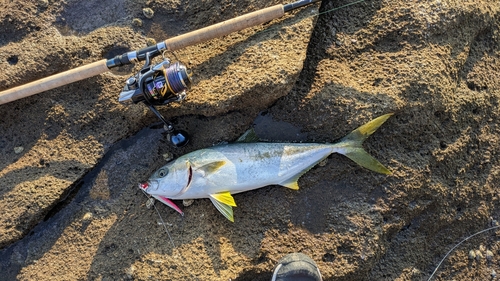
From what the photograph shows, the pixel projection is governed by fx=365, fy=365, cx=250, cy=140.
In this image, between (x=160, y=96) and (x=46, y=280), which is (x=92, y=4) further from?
(x=46, y=280)

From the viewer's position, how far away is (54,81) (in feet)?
9.30

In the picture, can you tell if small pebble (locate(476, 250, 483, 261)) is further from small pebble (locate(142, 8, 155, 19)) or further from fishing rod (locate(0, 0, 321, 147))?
small pebble (locate(142, 8, 155, 19))

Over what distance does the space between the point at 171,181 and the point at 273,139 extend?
891 mm

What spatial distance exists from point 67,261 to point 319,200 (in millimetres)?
2071

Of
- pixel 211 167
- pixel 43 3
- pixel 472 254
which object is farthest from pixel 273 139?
pixel 43 3

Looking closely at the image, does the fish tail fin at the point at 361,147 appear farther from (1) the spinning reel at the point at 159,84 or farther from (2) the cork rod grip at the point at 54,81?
(2) the cork rod grip at the point at 54,81

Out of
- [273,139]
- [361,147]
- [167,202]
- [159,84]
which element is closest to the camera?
[159,84]

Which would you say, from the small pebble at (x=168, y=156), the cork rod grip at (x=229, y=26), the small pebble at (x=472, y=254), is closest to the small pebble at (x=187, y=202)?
the small pebble at (x=168, y=156)

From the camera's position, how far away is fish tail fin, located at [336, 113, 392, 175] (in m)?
2.75

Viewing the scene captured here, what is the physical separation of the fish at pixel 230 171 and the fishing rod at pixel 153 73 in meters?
0.26

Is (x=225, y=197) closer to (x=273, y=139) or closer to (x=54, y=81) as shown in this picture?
(x=273, y=139)

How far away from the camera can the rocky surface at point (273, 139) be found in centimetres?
284

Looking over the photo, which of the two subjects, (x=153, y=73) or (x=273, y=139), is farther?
(x=273, y=139)

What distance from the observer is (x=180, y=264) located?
110 inches
